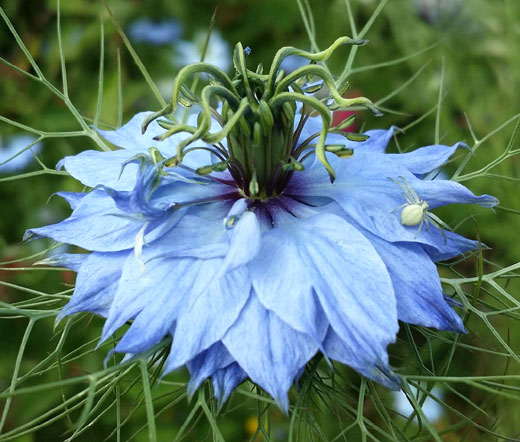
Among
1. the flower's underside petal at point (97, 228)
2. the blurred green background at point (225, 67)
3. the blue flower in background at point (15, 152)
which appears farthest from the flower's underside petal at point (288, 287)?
the blue flower in background at point (15, 152)

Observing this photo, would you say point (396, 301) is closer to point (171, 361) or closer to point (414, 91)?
point (171, 361)

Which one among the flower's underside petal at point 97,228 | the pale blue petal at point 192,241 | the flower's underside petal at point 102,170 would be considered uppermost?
the flower's underside petal at point 102,170

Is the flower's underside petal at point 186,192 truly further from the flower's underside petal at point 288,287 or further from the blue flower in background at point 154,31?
the blue flower in background at point 154,31

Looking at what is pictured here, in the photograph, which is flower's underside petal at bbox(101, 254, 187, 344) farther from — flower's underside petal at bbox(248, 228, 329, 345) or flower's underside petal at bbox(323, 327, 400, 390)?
flower's underside petal at bbox(323, 327, 400, 390)

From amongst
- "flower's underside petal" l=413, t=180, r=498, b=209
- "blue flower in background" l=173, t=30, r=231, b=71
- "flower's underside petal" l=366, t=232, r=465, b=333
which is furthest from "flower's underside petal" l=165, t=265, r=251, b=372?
"blue flower in background" l=173, t=30, r=231, b=71

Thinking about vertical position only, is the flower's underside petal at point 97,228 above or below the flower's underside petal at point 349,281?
above

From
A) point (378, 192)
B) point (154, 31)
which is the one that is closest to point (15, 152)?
point (154, 31)

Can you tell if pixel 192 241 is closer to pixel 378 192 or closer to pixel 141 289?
pixel 141 289
